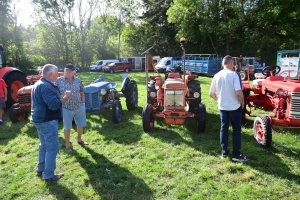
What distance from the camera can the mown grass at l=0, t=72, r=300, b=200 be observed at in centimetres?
314

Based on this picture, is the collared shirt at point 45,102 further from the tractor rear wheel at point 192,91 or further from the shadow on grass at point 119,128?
the tractor rear wheel at point 192,91

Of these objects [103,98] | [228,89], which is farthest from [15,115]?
[228,89]

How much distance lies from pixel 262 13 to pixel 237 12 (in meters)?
3.35

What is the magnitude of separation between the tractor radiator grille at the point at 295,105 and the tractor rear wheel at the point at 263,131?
0.46 meters

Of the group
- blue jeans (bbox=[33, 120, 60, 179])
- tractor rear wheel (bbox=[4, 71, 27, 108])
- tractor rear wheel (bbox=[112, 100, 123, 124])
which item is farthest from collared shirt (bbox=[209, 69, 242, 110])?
tractor rear wheel (bbox=[4, 71, 27, 108])

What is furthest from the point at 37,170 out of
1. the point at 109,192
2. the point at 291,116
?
the point at 291,116

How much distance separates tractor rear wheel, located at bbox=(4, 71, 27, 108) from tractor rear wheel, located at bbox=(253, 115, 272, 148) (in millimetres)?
7015

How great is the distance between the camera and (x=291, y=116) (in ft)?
14.3

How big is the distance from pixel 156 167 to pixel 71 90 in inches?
75.8

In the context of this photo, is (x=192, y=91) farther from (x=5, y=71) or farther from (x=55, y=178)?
(x=5, y=71)

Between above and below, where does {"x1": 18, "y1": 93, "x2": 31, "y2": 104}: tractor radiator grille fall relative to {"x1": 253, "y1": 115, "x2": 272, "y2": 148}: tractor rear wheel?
above

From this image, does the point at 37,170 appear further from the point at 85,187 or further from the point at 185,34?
the point at 185,34

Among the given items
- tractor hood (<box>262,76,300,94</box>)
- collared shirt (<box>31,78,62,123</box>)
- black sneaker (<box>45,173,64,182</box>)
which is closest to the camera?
collared shirt (<box>31,78,62,123</box>)

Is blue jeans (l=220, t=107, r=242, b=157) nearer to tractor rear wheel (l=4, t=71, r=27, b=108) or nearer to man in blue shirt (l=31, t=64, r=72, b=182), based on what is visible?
man in blue shirt (l=31, t=64, r=72, b=182)
